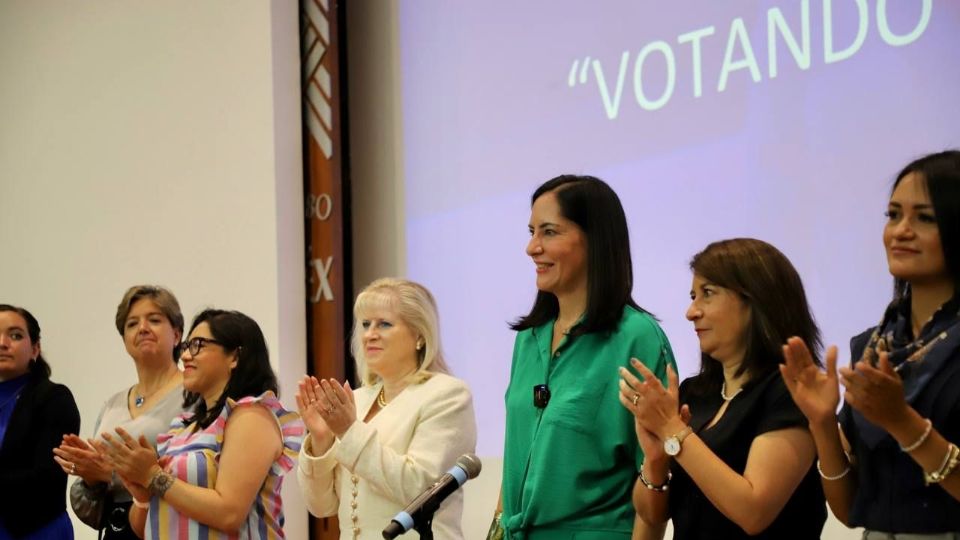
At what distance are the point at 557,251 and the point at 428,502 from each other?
702 mm

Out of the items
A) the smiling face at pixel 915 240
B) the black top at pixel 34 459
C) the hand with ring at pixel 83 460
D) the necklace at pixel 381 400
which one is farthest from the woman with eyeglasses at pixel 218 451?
the smiling face at pixel 915 240

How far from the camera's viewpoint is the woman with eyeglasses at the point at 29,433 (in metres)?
4.24

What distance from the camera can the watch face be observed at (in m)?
2.43

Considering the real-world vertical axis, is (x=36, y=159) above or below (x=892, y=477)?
above

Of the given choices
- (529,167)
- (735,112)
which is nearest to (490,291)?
(529,167)

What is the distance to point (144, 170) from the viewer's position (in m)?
6.23

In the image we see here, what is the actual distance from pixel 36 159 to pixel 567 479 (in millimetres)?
5190

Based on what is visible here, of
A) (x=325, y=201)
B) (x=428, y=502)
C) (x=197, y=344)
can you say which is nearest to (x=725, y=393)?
(x=428, y=502)

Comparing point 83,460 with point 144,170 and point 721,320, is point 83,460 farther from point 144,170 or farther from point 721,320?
point 144,170

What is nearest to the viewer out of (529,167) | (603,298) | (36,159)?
(603,298)

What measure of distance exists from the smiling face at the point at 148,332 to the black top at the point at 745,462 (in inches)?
90.7

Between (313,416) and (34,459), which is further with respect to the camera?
(34,459)

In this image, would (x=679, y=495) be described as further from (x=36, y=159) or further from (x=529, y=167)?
(x=36, y=159)

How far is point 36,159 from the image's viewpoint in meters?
7.01
